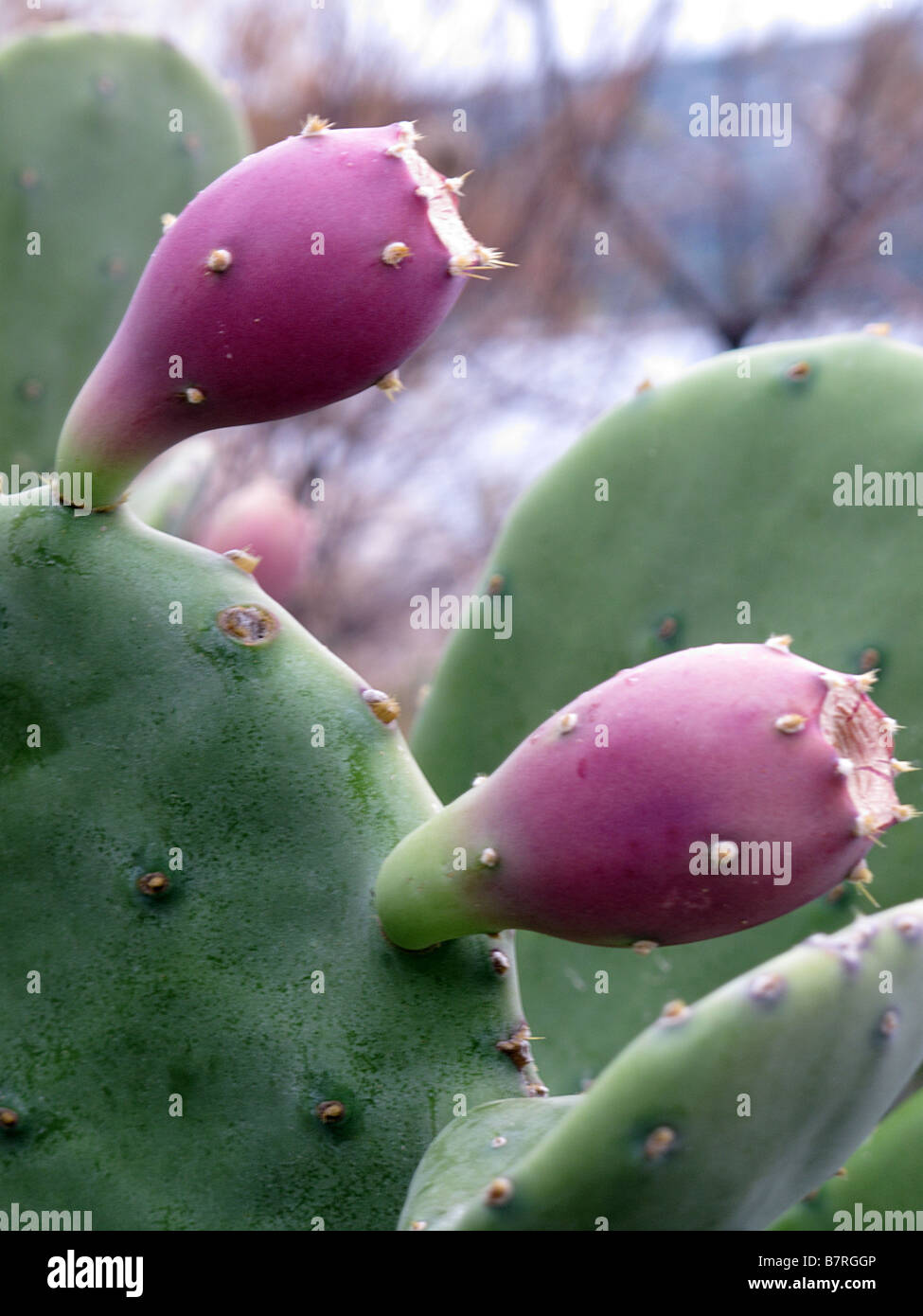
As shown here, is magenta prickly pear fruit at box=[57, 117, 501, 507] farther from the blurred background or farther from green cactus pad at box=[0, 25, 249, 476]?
the blurred background

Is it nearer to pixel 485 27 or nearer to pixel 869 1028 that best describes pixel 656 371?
pixel 485 27

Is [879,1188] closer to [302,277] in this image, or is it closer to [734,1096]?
[734,1096]

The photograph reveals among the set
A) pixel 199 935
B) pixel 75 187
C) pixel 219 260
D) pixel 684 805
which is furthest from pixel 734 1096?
pixel 75 187

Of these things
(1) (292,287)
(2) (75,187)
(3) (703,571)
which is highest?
(2) (75,187)

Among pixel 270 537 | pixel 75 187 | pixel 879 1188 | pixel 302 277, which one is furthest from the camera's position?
pixel 270 537

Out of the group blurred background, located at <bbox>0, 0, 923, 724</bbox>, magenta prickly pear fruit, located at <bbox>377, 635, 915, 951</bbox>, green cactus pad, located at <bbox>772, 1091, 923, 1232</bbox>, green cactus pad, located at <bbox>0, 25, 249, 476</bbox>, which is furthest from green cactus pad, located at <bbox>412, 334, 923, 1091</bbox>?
blurred background, located at <bbox>0, 0, 923, 724</bbox>

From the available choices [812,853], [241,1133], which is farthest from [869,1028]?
[241,1133]
